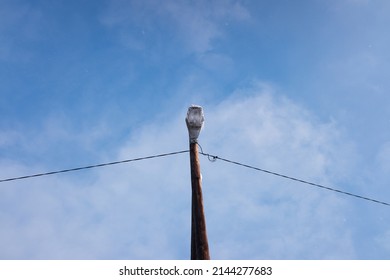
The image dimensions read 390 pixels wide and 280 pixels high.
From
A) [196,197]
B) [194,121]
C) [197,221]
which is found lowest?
[197,221]

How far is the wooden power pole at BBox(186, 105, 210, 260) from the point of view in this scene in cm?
537

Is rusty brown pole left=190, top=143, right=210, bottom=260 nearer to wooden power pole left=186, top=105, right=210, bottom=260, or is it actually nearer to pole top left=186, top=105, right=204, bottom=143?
wooden power pole left=186, top=105, right=210, bottom=260

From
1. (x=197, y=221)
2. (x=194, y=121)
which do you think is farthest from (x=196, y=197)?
(x=194, y=121)

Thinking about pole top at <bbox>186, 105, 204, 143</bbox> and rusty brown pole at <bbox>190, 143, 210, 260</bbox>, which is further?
pole top at <bbox>186, 105, 204, 143</bbox>

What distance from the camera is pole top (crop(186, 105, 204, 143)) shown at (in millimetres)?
6918

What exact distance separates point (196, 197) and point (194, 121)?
1.57 meters

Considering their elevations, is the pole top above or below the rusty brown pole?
above

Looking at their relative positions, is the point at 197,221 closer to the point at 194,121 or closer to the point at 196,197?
the point at 196,197

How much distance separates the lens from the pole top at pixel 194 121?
6918mm

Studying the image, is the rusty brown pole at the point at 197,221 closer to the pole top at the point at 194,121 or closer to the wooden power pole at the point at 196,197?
the wooden power pole at the point at 196,197

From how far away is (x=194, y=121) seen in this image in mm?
6926

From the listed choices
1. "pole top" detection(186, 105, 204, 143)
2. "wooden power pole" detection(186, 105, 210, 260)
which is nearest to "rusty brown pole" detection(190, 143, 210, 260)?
"wooden power pole" detection(186, 105, 210, 260)
